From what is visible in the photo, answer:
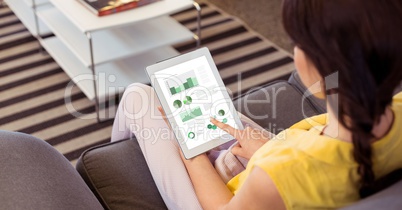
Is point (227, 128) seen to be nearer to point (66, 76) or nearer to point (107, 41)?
point (107, 41)

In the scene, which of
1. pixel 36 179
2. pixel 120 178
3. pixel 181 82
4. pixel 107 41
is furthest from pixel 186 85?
pixel 107 41

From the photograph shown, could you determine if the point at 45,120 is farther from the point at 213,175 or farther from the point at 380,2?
the point at 380,2

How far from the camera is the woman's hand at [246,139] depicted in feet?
4.67

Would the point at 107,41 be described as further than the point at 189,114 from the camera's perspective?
Yes

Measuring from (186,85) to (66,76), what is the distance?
4.24 ft

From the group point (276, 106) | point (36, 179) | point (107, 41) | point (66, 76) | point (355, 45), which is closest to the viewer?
point (355, 45)

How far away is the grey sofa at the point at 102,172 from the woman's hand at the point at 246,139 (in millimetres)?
239

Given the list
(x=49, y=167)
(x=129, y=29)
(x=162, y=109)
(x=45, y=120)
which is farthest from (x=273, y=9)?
(x=49, y=167)

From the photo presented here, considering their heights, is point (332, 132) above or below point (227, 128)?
above

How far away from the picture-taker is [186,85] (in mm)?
1513

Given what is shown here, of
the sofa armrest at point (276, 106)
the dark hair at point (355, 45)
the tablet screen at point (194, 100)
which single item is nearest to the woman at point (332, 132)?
the dark hair at point (355, 45)

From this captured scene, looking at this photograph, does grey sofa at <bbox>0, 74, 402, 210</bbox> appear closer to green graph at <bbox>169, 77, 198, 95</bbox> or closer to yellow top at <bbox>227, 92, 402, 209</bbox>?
yellow top at <bbox>227, 92, 402, 209</bbox>

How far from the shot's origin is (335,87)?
1027 millimetres

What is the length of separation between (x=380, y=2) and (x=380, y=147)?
31 cm
